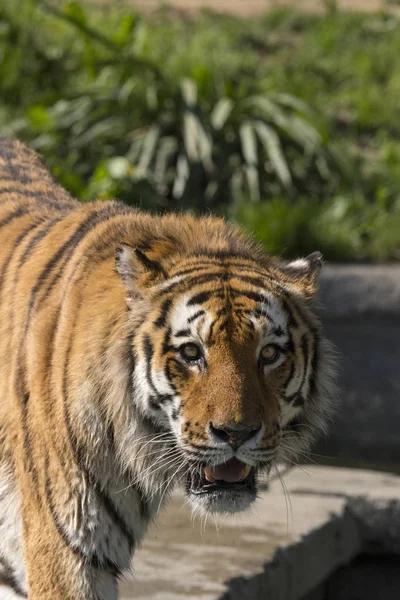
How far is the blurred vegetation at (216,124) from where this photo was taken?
7422 mm

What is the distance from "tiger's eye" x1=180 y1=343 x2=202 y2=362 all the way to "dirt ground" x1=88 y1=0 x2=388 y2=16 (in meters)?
8.44

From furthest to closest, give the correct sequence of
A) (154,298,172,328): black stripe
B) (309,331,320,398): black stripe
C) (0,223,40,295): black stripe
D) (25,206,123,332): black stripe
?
(0,223,40,295): black stripe
(25,206,123,332): black stripe
(309,331,320,398): black stripe
(154,298,172,328): black stripe

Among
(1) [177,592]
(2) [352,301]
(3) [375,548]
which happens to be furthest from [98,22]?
(1) [177,592]

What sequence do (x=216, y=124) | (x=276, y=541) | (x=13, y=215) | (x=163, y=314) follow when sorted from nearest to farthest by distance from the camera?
(x=163, y=314), (x=13, y=215), (x=276, y=541), (x=216, y=124)

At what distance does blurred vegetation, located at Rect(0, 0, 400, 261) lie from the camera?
742cm

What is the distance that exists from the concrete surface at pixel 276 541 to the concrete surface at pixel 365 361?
1.12 meters

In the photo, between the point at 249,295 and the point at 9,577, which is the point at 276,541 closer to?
the point at 9,577

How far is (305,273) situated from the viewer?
10.1ft

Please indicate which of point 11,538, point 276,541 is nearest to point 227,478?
point 11,538

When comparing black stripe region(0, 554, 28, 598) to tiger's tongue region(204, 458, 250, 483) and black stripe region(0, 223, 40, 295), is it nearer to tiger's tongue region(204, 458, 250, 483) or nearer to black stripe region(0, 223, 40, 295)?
tiger's tongue region(204, 458, 250, 483)

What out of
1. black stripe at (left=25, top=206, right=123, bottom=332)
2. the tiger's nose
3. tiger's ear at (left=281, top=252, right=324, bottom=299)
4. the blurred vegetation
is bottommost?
the tiger's nose

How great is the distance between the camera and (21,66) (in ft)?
29.2

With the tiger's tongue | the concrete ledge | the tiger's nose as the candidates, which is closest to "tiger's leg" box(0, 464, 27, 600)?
the tiger's tongue

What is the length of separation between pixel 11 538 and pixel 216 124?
5494mm
